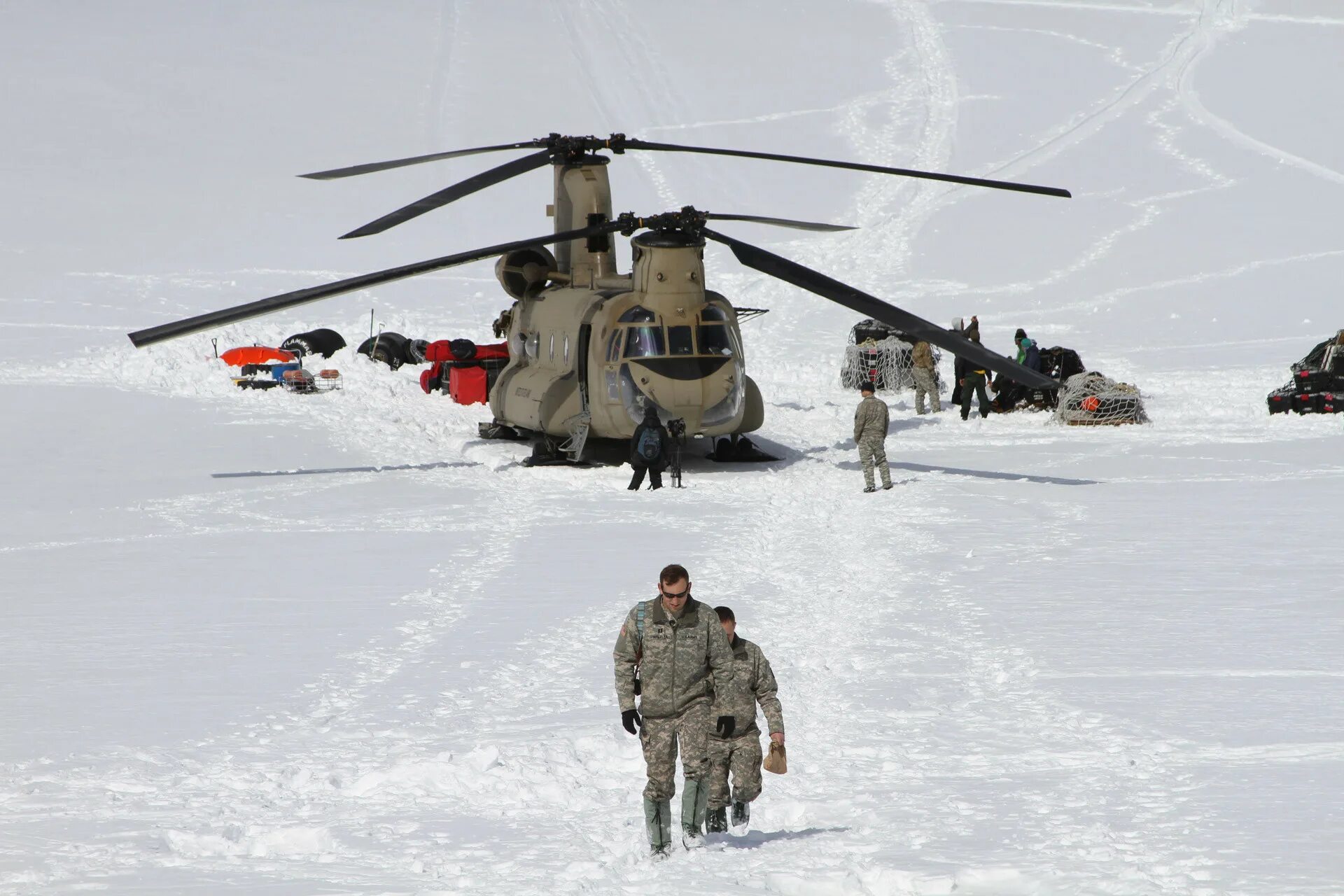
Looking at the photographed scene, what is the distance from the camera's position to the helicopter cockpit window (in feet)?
58.7

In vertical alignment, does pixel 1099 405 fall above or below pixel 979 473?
above

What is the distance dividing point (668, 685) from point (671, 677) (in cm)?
4

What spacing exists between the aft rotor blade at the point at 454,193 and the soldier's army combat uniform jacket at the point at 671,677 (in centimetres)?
1021

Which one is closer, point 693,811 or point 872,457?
point 693,811

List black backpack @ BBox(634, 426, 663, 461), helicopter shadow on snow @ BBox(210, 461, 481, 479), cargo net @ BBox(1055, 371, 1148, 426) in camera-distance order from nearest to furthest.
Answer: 1. black backpack @ BBox(634, 426, 663, 461)
2. helicopter shadow on snow @ BBox(210, 461, 481, 479)
3. cargo net @ BBox(1055, 371, 1148, 426)

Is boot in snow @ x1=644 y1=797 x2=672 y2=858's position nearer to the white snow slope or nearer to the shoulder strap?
the white snow slope

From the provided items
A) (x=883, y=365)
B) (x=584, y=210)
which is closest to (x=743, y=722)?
(x=584, y=210)

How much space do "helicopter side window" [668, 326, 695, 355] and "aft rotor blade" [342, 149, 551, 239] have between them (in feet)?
9.30

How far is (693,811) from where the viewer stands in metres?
6.56

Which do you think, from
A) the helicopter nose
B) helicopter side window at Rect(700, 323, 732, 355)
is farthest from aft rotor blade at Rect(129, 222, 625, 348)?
helicopter side window at Rect(700, 323, 732, 355)

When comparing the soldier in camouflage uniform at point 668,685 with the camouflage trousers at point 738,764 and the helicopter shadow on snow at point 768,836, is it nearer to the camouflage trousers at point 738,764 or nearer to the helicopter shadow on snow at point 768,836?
the camouflage trousers at point 738,764

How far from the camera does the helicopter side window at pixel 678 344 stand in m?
17.8

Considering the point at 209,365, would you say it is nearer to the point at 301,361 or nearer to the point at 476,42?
the point at 301,361

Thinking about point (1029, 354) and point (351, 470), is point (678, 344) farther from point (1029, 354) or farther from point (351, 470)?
point (1029, 354)
